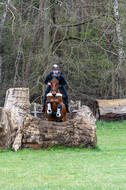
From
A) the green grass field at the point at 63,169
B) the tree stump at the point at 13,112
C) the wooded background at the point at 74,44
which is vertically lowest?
the green grass field at the point at 63,169

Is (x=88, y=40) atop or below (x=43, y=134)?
atop

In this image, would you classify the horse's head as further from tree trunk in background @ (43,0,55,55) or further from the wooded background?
A: tree trunk in background @ (43,0,55,55)

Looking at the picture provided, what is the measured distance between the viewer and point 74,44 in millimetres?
21578

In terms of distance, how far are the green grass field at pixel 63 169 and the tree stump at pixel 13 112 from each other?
416 mm

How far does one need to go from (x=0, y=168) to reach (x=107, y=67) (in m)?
15.3

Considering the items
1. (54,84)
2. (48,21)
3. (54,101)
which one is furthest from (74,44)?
(54,101)

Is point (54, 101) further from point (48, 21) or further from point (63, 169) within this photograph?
point (48, 21)

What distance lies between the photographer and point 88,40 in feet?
70.1

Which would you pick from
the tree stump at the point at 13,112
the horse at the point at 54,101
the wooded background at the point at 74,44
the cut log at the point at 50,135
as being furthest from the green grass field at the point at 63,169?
the wooded background at the point at 74,44

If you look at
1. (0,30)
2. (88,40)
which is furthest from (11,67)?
(88,40)

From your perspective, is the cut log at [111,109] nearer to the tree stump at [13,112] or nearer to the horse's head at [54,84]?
the horse's head at [54,84]

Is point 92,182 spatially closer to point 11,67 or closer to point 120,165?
point 120,165

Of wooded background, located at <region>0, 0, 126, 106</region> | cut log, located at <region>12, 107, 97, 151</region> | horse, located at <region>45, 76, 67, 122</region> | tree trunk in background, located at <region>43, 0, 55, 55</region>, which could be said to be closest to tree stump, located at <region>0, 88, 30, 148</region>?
cut log, located at <region>12, 107, 97, 151</region>

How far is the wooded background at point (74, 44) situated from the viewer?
20.4 metres
